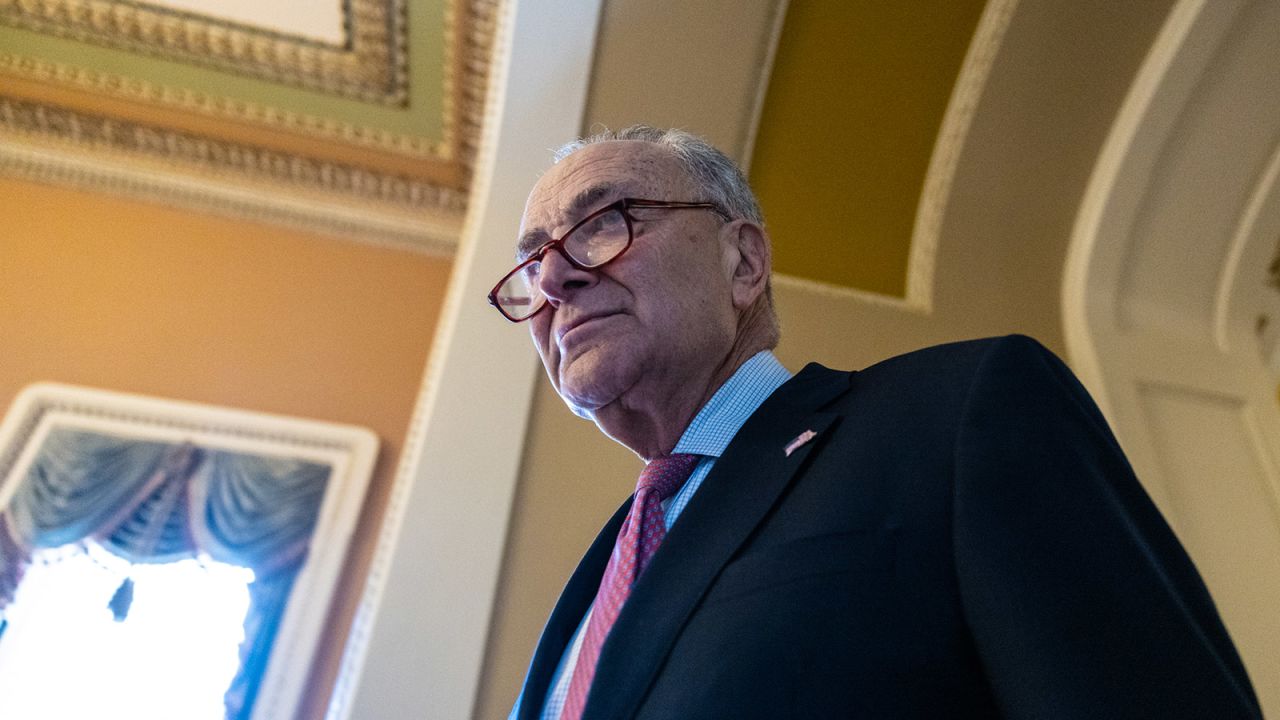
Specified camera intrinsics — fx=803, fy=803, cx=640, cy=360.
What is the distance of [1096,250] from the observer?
248 cm

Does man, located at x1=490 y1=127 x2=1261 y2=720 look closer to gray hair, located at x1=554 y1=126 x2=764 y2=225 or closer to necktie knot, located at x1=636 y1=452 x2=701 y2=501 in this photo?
necktie knot, located at x1=636 y1=452 x2=701 y2=501

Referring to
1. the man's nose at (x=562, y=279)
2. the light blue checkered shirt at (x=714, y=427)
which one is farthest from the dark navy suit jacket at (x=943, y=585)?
the man's nose at (x=562, y=279)

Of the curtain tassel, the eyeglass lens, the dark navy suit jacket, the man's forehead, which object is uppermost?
the man's forehead

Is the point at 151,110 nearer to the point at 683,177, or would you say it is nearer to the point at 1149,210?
the point at 683,177

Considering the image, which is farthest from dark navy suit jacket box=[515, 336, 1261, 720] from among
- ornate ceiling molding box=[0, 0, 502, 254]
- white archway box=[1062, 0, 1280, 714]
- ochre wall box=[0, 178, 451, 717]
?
ornate ceiling molding box=[0, 0, 502, 254]

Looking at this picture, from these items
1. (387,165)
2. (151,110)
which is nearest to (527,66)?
(387,165)

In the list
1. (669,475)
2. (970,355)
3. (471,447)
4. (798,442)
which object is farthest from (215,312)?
(970,355)

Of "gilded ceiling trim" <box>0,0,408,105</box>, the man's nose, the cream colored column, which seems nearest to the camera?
the man's nose

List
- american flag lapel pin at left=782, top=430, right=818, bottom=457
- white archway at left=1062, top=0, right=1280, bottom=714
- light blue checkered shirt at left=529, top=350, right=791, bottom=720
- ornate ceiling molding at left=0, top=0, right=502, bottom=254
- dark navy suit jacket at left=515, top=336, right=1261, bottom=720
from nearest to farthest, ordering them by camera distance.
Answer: dark navy suit jacket at left=515, top=336, right=1261, bottom=720 → american flag lapel pin at left=782, top=430, right=818, bottom=457 → light blue checkered shirt at left=529, top=350, right=791, bottom=720 → white archway at left=1062, top=0, right=1280, bottom=714 → ornate ceiling molding at left=0, top=0, right=502, bottom=254

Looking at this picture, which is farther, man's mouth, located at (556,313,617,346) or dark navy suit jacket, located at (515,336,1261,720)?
man's mouth, located at (556,313,617,346)

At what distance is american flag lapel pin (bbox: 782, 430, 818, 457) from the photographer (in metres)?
0.74

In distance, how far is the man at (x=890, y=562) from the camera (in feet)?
1.66

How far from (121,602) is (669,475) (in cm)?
284

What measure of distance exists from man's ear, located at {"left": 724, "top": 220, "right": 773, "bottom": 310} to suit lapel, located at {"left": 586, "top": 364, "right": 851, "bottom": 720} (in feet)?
0.68
